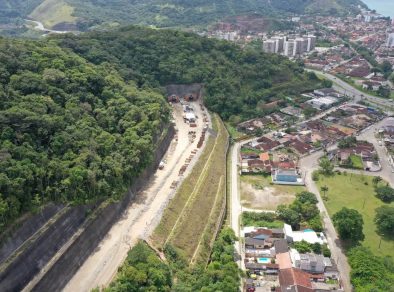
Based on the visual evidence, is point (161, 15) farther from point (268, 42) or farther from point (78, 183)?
point (78, 183)

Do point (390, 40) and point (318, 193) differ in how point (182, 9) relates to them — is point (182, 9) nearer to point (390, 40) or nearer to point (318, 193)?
point (390, 40)

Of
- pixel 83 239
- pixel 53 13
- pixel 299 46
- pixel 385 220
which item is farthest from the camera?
pixel 53 13

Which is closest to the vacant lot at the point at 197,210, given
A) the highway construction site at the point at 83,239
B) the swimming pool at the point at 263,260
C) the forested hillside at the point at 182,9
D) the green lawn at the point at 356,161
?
the highway construction site at the point at 83,239

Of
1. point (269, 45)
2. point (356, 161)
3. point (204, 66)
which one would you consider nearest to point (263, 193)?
point (356, 161)

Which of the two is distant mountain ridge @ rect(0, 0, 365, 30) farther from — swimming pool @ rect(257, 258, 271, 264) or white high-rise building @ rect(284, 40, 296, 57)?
swimming pool @ rect(257, 258, 271, 264)

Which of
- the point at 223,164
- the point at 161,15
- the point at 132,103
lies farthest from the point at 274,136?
the point at 161,15

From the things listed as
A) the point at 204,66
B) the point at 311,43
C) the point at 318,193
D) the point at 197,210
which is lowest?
the point at 318,193

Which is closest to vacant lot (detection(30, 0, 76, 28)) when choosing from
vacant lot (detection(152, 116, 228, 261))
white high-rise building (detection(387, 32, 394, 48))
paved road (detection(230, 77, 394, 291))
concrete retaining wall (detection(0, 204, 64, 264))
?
paved road (detection(230, 77, 394, 291))

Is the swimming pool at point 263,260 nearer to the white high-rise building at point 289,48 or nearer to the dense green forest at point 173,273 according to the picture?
the dense green forest at point 173,273
